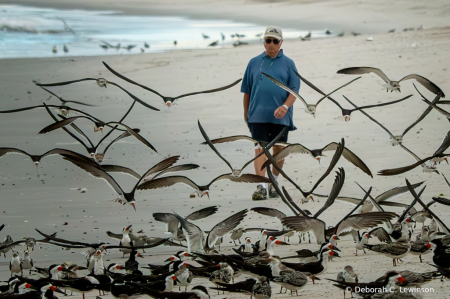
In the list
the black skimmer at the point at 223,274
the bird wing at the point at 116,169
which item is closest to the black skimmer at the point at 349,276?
the black skimmer at the point at 223,274

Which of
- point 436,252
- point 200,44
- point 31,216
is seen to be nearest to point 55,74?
point 200,44

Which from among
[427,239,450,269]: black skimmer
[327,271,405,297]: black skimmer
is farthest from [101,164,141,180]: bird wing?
[427,239,450,269]: black skimmer

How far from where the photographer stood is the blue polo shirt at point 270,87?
780cm

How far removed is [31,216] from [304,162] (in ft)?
15.0

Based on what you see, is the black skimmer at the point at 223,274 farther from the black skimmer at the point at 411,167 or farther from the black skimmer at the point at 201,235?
the black skimmer at the point at 411,167

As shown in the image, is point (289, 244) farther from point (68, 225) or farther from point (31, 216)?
point (31, 216)

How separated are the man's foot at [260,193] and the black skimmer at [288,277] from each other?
299 centimetres

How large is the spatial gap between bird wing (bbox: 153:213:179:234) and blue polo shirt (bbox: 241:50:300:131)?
6.20ft

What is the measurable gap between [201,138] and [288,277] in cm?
732

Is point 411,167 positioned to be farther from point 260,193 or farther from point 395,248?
point 260,193

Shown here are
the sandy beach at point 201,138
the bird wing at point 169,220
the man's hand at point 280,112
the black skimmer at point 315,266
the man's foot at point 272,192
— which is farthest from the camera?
the man's foot at point 272,192

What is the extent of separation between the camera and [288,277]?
16.7ft

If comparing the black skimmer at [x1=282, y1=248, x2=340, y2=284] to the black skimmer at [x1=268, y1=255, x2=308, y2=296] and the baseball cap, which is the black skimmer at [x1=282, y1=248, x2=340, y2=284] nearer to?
the black skimmer at [x1=268, y1=255, x2=308, y2=296]

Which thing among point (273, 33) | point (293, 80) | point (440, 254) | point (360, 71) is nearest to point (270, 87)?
point (293, 80)
